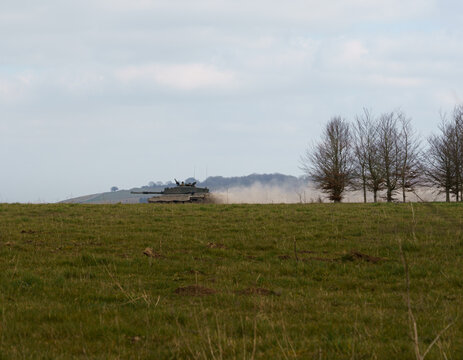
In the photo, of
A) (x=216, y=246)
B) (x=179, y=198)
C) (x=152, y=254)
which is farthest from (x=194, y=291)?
(x=179, y=198)

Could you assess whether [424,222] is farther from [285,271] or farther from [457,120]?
[457,120]

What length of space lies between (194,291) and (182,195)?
3975 cm

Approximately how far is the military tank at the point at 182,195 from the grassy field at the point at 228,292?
29868mm

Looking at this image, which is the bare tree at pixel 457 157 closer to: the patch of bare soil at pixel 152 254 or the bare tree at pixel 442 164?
the bare tree at pixel 442 164

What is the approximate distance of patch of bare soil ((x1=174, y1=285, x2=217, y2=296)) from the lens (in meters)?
8.28

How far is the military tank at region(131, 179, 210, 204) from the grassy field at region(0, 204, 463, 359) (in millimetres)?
29868

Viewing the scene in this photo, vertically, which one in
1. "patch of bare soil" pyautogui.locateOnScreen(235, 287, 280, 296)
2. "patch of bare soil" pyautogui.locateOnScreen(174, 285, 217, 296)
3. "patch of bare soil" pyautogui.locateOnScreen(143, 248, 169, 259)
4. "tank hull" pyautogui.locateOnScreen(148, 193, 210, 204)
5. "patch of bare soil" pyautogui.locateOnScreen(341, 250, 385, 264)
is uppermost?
"tank hull" pyautogui.locateOnScreen(148, 193, 210, 204)

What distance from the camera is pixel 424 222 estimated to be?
1664cm

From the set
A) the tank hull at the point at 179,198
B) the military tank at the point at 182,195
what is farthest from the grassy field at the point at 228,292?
the military tank at the point at 182,195

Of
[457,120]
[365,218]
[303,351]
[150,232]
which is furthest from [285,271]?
[457,120]

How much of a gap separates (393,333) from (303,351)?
143 centimetres

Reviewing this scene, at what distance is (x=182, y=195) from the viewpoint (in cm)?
4794

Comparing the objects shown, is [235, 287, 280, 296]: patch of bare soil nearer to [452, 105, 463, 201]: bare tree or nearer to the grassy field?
the grassy field

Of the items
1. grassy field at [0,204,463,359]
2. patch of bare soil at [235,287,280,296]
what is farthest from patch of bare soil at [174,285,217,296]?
patch of bare soil at [235,287,280,296]
